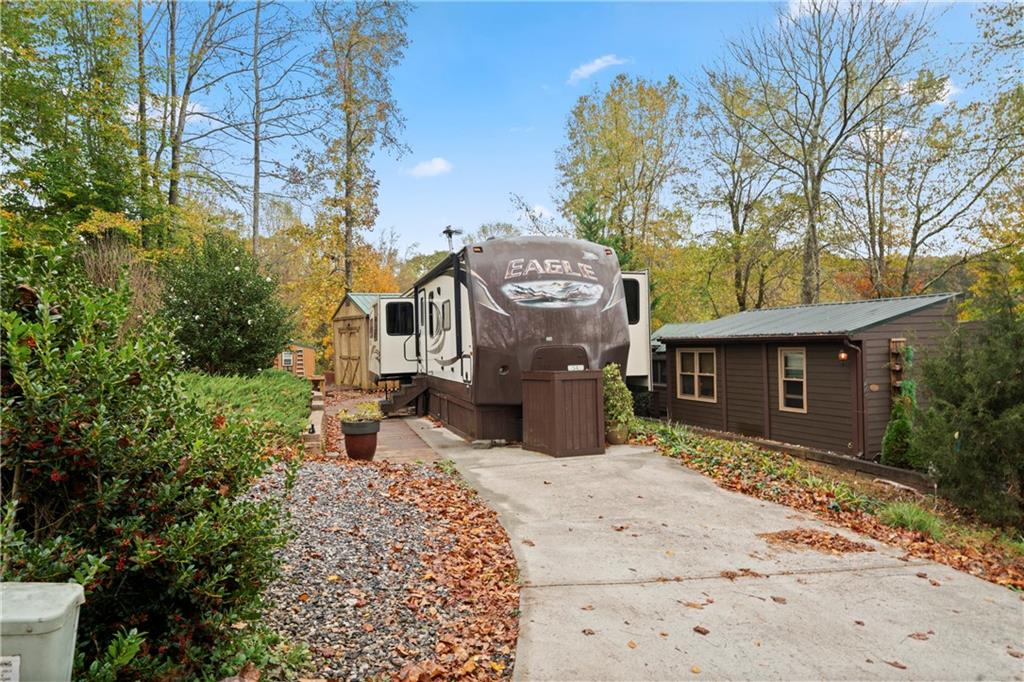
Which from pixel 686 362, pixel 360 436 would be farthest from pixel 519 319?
pixel 686 362

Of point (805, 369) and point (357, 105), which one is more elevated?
point (357, 105)

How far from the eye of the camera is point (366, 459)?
8625 mm

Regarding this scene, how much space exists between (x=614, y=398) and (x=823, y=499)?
3755 mm

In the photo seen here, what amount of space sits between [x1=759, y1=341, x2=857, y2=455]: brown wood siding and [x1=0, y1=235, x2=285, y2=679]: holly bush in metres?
12.9

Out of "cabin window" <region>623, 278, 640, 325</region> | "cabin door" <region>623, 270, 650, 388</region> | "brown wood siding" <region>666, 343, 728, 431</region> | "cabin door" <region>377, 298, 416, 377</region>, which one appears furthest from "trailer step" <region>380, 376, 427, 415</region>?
"brown wood siding" <region>666, 343, 728, 431</region>

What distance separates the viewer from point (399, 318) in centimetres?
1752

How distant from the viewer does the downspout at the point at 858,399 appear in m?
12.5

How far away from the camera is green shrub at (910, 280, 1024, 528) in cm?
722

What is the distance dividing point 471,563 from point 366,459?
4.21m

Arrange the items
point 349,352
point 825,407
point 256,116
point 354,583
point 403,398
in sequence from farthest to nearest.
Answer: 1. point 349,352
2. point 256,116
3. point 403,398
4. point 825,407
5. point 354,583

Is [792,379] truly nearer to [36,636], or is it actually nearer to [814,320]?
[814,320]

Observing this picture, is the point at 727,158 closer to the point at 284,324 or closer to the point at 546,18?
the point at 546,18

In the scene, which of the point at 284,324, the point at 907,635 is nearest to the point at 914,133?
the point at 284,324

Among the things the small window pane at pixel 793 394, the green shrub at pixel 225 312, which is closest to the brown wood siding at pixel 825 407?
the small window pane at pixel 793 394
